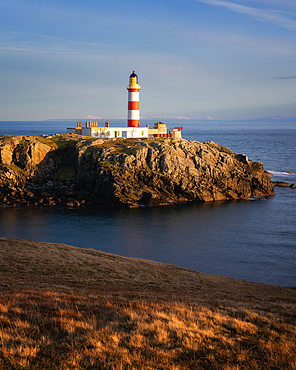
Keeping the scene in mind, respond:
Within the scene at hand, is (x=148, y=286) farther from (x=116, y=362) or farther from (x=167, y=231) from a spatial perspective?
(x=167, y=231)

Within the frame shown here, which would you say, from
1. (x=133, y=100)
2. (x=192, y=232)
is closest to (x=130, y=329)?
(x=192, y=232)

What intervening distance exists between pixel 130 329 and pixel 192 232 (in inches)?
1430

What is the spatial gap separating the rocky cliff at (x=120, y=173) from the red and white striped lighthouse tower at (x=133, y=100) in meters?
14.7

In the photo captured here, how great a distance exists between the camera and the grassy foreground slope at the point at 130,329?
9477 millimetres

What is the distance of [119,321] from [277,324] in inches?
245

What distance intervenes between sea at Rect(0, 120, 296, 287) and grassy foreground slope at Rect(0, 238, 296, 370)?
1537 cm

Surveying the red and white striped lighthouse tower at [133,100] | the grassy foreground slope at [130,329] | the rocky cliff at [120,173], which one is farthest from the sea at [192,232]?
the red and white striped lighthouse tower at [133,100]

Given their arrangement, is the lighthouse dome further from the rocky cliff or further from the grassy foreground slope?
the grassy foreground slope

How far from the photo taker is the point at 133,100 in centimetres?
8750

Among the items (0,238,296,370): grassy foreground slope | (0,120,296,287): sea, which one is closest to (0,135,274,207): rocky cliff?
(0,120,296,287): sea

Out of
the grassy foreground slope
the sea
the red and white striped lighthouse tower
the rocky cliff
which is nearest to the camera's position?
the grassy foreground slope

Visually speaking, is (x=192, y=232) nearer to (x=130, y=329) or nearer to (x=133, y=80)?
(x=130, y=329)

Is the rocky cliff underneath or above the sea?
above

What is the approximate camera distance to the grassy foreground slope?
373 inches
